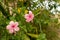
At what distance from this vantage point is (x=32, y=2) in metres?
2.41

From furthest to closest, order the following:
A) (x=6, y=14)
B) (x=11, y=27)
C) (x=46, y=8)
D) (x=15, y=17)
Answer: (x=46, y=8)
(x=6, y=14)
(x=15, y=17)
(x=11, y=27)

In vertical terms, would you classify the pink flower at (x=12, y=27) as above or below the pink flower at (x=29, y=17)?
below

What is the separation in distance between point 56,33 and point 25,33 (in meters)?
0.40

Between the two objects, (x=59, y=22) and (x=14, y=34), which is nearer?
(x=14, y=34)

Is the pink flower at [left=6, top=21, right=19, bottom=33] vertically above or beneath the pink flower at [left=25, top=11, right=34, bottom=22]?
beneath

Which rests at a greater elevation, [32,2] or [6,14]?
[32,2]

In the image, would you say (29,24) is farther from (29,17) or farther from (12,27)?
(12,27)

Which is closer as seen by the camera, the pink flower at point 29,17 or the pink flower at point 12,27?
the pink flower at point 12,27

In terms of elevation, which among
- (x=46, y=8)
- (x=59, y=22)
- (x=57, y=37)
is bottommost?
(x=57, y=37)

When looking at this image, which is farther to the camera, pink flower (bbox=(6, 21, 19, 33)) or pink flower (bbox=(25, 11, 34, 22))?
pink flower (bbox=(25, 11, 34, 22))

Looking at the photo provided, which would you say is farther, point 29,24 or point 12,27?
point 29,24

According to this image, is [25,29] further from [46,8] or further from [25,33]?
[46,8]

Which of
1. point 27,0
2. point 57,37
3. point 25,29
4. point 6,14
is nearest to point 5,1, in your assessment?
point 6,14

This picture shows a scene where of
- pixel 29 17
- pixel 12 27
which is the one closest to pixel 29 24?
Answer: pixel 29 17
